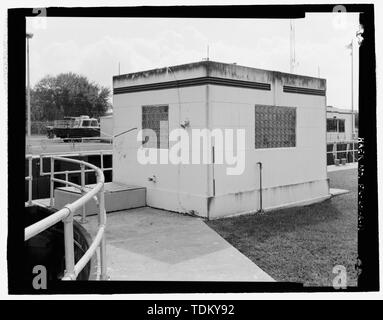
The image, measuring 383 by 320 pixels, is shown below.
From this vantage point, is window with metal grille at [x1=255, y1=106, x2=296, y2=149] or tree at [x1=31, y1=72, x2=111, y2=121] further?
tree at [x1=31, y1=72, x2=111, y2=121]

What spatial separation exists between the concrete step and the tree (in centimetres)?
572

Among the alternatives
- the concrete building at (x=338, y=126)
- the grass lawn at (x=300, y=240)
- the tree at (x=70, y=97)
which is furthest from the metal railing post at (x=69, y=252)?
the concrete building at (x=338, y=126)

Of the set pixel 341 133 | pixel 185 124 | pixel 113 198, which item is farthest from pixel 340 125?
pixel 113 198

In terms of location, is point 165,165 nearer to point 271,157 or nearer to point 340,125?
point 271,157

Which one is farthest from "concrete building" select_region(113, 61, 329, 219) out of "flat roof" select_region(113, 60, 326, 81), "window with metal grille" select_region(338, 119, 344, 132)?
"window with metal grille" select_region(338, 119, 344, 132)

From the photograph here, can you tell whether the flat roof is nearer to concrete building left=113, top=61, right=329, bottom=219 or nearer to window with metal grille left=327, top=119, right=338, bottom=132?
concrete building left=113, top=61, right=329, bottom=219

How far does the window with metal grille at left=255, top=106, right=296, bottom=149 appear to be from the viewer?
7.42 metres

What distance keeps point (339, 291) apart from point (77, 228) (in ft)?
11.1

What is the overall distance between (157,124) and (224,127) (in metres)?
1.20

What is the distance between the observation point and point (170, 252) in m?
4.80

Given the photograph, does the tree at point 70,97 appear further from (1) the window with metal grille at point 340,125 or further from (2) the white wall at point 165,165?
(1) the window with metal grille at point 340,125
